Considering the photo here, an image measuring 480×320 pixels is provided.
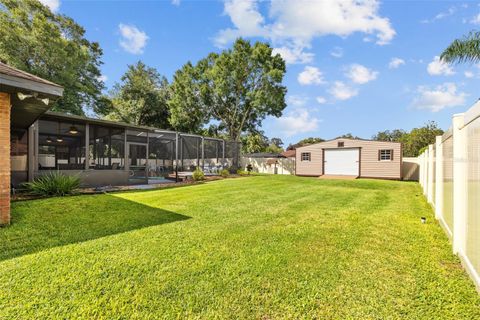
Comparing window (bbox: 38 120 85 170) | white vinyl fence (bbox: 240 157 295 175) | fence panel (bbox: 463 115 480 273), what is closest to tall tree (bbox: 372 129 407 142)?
white vinyl fence (bbox: 240 157 295 175)

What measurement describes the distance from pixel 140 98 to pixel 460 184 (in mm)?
27755

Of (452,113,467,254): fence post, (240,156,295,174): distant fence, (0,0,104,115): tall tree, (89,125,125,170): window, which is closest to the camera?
(452,113,467,254): fence post

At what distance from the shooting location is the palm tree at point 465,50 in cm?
1067

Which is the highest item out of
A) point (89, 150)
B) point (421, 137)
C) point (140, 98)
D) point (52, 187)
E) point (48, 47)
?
point (48, 47)

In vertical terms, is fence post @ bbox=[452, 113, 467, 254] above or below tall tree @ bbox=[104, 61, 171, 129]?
below

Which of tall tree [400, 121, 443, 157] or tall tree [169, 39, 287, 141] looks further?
tall tree [400, 121, 443, 157]

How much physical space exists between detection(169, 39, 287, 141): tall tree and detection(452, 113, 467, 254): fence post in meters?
19.1

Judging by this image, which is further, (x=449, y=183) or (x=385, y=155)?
(x=385, y=155)

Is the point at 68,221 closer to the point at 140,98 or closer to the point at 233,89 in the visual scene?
the point at 233,89

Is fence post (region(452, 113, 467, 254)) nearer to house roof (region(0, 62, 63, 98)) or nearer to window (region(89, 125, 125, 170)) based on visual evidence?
house roof (region(0, 62, 63, 98))

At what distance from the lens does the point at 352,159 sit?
18.8 metres

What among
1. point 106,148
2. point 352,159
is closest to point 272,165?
point 352,159

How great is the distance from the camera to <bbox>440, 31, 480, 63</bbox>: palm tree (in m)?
10.7

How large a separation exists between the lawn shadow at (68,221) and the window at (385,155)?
55.9 ft
